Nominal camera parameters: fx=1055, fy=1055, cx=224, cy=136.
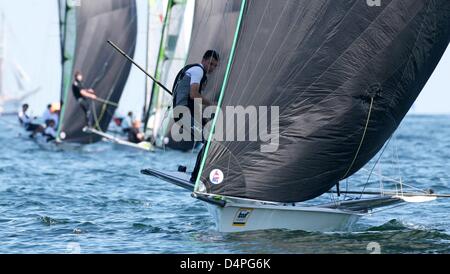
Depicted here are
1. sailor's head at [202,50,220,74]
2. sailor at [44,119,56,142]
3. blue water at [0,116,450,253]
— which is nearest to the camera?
blue water at [0,116,450,253]

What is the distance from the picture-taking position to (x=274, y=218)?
1398 cm

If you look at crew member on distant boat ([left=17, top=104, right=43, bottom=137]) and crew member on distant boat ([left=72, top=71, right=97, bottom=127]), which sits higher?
crew member on distant boat ([left=72, top=71, right=97, bottom=127])

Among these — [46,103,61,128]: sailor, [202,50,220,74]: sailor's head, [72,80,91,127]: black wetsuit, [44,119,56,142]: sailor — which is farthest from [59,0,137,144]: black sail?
[202,50,220,74]: sailor's head

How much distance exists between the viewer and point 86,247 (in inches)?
547

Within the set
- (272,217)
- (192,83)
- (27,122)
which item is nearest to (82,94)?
(27,122)

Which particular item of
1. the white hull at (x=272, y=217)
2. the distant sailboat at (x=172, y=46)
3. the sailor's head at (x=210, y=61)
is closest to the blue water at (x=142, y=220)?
the white hull at (x=272, y=217)

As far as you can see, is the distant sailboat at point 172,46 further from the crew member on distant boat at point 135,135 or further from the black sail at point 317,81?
the black sail at point 317,81

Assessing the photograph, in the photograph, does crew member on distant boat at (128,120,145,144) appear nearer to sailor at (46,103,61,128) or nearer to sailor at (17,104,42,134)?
sailor at (46,103,61,128)

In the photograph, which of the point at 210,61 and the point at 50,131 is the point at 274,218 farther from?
the point at 50,131

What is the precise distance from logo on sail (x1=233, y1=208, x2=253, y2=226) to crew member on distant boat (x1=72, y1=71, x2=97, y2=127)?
805 inches

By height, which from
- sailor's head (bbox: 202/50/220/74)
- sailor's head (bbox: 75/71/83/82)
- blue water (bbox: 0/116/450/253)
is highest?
sailor's head (bbox: 75/71/83/82)

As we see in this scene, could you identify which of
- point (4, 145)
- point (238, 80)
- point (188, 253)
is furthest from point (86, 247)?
point (4, 145)

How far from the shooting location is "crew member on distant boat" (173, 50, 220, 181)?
14.7m
